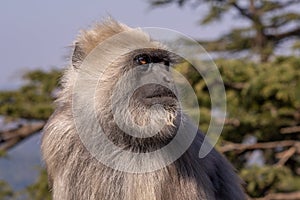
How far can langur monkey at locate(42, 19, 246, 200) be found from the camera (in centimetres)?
352

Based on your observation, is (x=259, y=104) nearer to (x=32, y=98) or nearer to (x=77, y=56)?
(x=32, y=98)

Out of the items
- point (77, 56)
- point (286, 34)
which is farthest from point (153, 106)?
point (286, 34)

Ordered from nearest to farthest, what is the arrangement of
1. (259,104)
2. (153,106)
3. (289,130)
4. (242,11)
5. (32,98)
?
(153,106) < (259,104) < (289,130) < (32,98) < (242,11)

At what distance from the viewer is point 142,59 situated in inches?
144

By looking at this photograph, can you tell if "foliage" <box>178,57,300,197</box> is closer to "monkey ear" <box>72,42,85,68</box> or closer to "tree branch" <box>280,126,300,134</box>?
"tree branch" <box>280,126,300,134</box>

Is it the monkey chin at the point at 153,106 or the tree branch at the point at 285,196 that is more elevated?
the monkey chin at the point at 153,106

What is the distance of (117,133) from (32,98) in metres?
8.06

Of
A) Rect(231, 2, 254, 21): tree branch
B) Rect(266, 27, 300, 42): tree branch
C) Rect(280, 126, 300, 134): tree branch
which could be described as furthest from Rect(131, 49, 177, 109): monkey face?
Rect(266, 27, 300, 42): tree branch

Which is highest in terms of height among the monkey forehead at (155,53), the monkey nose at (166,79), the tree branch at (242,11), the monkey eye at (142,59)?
the tree branch at (242,11)

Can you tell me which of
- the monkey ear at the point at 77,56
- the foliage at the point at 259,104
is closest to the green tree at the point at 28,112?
the foliage at the point at 259,104

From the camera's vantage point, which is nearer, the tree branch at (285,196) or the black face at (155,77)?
the black face at (155,77)

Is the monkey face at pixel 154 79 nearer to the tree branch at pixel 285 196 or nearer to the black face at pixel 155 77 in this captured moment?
the black face at pixel 155 77

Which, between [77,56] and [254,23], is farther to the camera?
[254,23]

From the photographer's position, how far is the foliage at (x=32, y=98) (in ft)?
35.0
